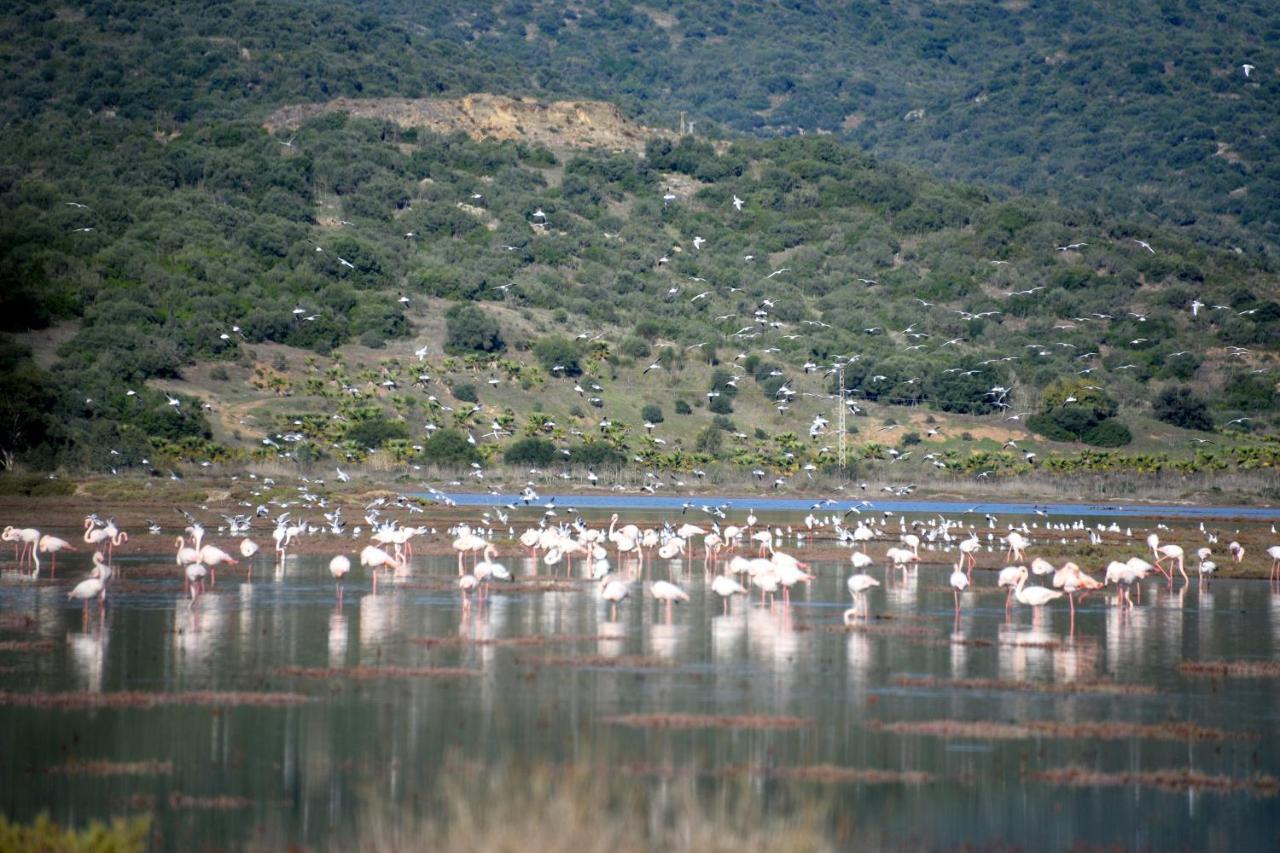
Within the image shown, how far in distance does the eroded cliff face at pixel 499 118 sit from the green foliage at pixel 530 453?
72972mm

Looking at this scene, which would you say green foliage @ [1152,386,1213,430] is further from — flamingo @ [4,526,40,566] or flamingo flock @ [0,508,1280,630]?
flamingo @ [4,526,40,566]

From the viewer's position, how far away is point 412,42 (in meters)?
188

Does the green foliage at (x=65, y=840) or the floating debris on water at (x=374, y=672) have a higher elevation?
the floating debris on water at (x=374, y=672)

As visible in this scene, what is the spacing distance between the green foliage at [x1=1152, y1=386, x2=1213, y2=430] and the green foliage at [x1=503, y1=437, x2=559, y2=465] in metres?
38.6

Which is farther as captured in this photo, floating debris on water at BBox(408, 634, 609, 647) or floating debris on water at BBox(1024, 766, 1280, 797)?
floating debris on water at BBox(408, 634, 609, 647)

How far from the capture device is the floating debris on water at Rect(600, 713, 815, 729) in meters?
19.3

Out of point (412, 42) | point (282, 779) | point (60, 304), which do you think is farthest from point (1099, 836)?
point (412, 42)

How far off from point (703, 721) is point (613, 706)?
132 centimetres

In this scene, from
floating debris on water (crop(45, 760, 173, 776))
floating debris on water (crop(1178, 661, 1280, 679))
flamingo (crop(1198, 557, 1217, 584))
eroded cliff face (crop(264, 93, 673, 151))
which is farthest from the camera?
eroded cliff face (crop(264, 93, 673, 151))

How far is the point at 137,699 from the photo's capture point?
19.9 m

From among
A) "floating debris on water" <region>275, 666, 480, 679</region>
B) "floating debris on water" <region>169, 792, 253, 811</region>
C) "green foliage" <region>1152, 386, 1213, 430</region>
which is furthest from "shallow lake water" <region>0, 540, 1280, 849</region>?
"green foliage" <region>1152, 386, 1213, 430</region>

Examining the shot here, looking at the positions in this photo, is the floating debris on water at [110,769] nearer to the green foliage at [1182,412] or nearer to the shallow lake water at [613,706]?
the shallow lake water at [613,706]

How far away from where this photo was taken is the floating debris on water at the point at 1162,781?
17.5 meters

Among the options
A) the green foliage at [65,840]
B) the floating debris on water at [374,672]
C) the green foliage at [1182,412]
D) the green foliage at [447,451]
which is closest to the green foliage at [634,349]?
the green foliage at [447,451]
